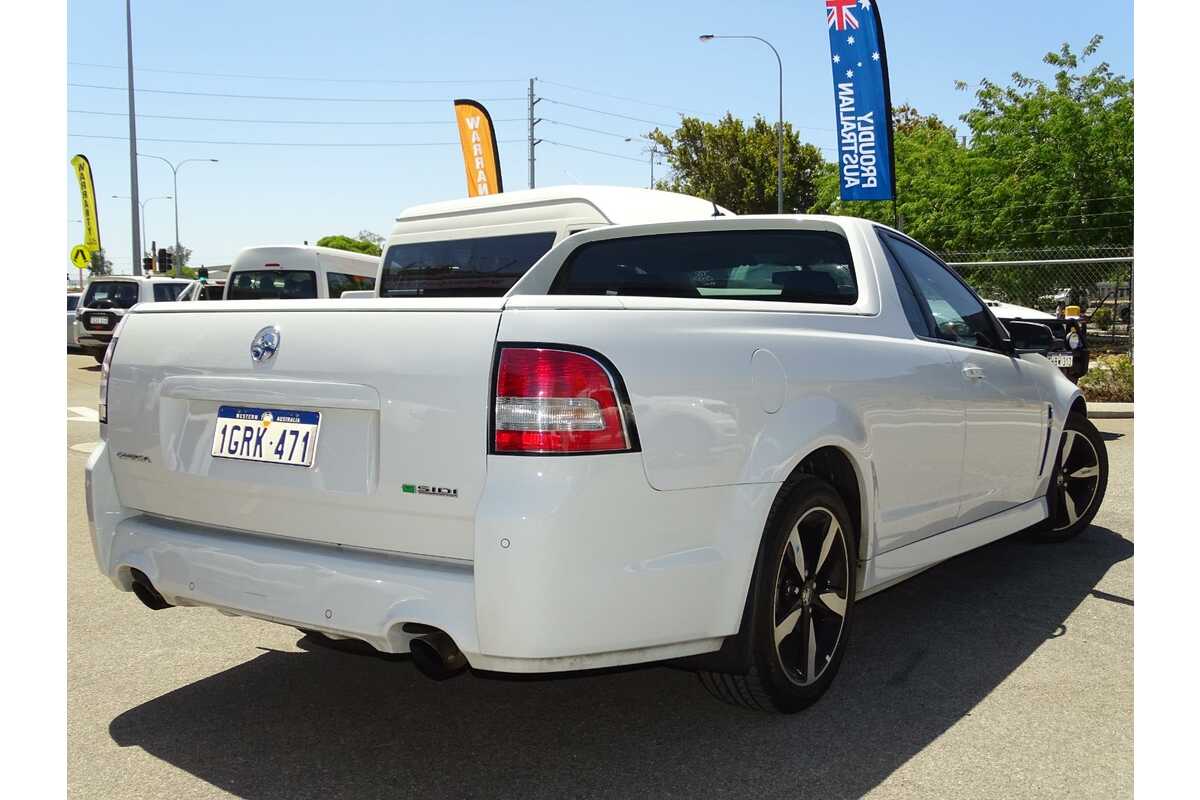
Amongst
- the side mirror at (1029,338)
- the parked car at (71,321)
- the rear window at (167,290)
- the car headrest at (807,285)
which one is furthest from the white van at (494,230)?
the parked car at (71,321)

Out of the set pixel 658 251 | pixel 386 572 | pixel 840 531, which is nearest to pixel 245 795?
pixel 386 572

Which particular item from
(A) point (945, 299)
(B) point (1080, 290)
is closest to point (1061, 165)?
(B) point (1080, 290)

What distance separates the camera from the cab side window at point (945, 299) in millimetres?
4590

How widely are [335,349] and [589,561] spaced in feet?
3.05

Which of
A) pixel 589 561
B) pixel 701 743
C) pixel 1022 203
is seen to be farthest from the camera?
pixel 1022 203

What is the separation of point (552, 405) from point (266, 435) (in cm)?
92

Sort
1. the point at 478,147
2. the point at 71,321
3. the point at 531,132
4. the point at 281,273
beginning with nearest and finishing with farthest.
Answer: the point at 281,273 → the point at 478,147 → the point at 71,321 → the point at 531,132

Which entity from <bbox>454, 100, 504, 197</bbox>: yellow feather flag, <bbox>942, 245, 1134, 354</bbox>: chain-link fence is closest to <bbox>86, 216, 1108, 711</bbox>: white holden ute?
<bbox>942, 245, 1134, 354</bbox>: chain-link fence

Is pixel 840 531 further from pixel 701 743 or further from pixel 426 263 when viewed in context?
pixel 426 263

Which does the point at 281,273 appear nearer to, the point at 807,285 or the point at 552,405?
the point at 807,285

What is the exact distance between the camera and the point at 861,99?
17062 millimetres

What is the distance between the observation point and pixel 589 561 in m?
2.80

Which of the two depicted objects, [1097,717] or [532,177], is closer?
[1097,717]

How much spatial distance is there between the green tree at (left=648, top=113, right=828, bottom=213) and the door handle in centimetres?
4572
